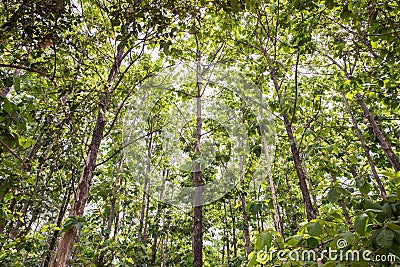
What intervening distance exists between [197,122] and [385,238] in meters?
4.85

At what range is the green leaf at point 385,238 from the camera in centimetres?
114

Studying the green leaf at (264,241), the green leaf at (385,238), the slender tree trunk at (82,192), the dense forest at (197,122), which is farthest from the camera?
the slender tree trunk at (82,192)

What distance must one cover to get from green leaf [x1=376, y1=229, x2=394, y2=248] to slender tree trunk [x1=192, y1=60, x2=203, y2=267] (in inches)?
161

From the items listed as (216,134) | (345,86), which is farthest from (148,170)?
(345,86)

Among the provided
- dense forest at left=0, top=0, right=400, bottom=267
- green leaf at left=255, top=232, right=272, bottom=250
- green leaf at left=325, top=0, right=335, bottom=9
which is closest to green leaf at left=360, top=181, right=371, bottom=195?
dense forest at left=0, top=0, right=400, bottom=267

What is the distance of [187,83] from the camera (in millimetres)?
6141

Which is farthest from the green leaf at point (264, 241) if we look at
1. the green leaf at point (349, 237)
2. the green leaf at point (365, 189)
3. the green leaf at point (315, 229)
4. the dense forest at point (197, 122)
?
the green leaf at point (365, 189)

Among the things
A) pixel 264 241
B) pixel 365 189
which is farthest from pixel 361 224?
pixel 365 189

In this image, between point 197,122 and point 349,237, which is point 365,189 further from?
point 197,122

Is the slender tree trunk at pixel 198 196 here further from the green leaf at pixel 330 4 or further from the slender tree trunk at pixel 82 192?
the green leaf at pixel 330 4

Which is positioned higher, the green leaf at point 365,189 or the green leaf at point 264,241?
the green leaf at point 365,189

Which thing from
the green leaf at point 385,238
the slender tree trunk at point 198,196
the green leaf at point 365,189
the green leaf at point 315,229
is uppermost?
the slender tree trunk at point 198,196

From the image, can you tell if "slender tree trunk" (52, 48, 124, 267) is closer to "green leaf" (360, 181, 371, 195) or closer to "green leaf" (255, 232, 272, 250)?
"green leaf" (255, 232, 272, 250)

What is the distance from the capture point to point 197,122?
19.3 feet
